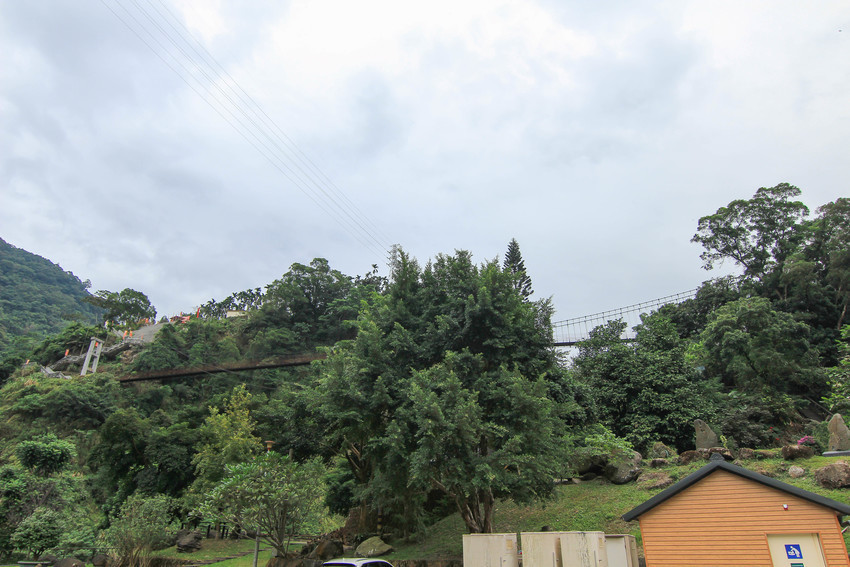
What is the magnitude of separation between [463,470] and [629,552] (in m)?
3.92

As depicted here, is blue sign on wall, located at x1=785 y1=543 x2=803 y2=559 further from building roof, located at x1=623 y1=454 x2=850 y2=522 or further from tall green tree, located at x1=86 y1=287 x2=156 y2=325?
tall green tree, located at x1=86 y1=287 x2=156 y2=325

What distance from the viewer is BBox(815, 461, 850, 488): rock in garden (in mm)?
12406

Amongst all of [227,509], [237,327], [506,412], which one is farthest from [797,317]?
[237,327]

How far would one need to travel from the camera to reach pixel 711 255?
4081 centimetres

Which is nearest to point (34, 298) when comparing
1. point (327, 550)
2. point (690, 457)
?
point (327, 550)

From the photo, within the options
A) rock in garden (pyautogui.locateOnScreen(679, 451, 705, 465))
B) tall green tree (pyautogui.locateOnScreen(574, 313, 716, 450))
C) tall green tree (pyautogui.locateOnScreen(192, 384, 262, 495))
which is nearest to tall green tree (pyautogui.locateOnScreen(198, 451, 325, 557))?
tall green tree (pyautogui.locateOnScreen(192, 384, 262, 495))

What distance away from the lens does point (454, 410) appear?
1155 cm

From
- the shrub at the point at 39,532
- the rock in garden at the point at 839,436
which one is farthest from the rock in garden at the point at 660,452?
the shrub at the point at 39,532

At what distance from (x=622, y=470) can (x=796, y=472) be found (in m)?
5.06

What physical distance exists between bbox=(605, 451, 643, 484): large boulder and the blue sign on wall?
342 inches

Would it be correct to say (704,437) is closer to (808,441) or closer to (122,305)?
(808,441)

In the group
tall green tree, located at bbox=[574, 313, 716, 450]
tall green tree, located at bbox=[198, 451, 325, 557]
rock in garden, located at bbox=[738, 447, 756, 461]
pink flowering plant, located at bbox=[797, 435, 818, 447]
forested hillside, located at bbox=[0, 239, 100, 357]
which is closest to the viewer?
tall green tree, located at bbox=[198, 451, 325, 557]

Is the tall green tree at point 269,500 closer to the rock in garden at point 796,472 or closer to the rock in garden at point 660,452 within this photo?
the rock in garden at point 660,452

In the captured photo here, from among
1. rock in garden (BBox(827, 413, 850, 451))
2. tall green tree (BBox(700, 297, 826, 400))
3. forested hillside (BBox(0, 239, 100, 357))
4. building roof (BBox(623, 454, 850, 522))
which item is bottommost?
building roof (BBox(623, 454, 850, 522))
